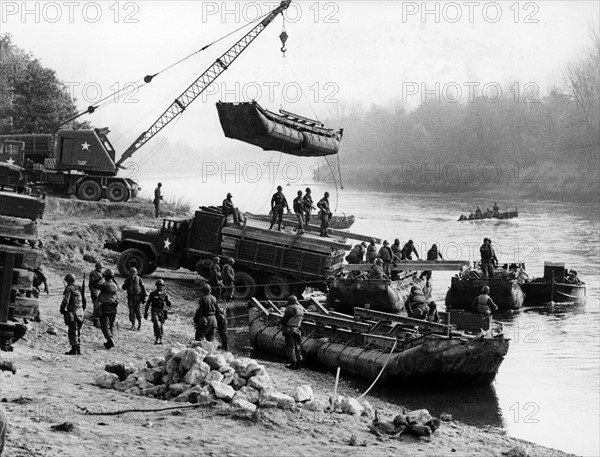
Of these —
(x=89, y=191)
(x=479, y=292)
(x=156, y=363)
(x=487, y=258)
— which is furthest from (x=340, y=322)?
(x=89, y=191)

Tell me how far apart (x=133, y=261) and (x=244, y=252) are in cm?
352

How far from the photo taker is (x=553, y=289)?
36.3 m

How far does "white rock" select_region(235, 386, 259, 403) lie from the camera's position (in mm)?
15112

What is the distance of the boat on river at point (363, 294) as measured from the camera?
30234mm

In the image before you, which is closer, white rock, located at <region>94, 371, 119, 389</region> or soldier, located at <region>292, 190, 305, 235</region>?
white rock, located at <region>94, 371, 119, 389</region>

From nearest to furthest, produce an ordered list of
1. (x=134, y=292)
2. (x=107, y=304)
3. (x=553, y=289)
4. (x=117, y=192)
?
(x=107, y=304)
(x=134, y=292)
(x=553, y=289)
(x=117, y=192)

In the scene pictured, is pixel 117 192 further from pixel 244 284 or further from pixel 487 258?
pixel 487 258

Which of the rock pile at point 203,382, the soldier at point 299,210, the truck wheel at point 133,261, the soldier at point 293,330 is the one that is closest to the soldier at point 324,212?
the soldier at point 299,210

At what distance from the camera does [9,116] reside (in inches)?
2233

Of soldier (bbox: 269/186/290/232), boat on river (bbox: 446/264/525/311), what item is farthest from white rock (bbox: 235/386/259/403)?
Answer: boat on river (bbox: 446/264/525/311)

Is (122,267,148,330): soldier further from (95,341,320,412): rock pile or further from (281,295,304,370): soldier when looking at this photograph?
(95,341,320,412): rock pile

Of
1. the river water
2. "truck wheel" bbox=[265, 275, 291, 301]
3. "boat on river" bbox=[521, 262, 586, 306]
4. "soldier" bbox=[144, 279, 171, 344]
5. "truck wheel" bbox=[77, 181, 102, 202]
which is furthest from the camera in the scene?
"truck wheel" bbox=[77, 181, 102, 202]

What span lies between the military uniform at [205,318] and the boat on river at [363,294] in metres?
9.53

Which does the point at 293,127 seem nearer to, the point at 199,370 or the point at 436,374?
the point at 436,374
